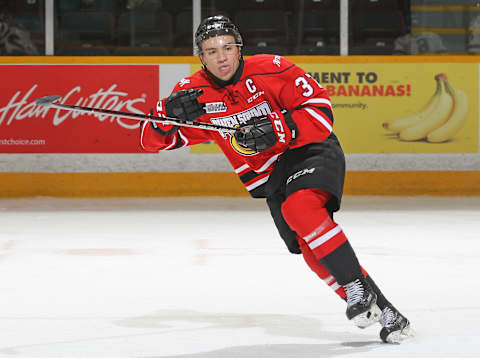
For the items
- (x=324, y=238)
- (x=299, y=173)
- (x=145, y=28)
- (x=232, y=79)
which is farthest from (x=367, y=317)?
(x=145, y=28)

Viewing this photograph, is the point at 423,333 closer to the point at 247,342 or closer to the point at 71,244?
the point at 247,342

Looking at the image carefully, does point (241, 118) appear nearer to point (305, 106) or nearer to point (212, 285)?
point (305, 106)

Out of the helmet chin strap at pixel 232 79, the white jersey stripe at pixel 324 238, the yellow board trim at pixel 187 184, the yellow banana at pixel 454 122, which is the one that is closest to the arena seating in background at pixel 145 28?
the yellow board trim at pixel 187 184

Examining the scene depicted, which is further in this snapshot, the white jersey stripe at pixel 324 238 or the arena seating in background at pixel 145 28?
the arena seating in background at pixel 145 28

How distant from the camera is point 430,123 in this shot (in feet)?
22.6

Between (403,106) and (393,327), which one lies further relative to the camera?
(403,106)

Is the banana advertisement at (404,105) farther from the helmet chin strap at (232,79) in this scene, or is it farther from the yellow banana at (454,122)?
the helmet chin strap at (232,79)

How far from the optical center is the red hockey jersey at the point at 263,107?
2.35 m

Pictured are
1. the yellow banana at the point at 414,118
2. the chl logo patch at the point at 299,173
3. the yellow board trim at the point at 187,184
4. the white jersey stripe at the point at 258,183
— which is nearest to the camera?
the chl logo patch at the point at 299,173

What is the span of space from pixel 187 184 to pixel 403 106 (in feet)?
6.38

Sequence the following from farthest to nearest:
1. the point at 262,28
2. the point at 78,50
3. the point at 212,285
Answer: the point at 262,28 → the point at 78,50 → the point at 212,285

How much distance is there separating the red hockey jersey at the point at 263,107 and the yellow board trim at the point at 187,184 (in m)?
4.27

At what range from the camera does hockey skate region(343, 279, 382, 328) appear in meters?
2.22

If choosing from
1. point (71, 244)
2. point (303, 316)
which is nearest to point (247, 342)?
point (303, 316)
